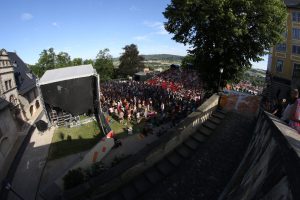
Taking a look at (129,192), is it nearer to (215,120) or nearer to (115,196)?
(115,196)

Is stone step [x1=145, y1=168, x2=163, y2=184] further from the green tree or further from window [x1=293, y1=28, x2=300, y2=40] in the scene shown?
the green tree

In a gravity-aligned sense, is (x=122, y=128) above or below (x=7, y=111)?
below

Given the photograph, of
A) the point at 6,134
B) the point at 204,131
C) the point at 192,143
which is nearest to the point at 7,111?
the point at 6,134

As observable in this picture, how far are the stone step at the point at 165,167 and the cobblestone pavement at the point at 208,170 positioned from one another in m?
0.23

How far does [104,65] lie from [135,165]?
2096 inches

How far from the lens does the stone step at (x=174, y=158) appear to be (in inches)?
341

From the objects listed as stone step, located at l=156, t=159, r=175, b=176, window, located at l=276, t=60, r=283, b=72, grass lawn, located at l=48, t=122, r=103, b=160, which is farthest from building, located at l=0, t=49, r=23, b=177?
window, located at l=276, t=60, r=283, b=72

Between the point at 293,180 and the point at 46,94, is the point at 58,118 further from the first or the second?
the point at 293,180

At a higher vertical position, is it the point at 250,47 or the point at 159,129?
the point at 250,47

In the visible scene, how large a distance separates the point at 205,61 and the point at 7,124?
18356 mm

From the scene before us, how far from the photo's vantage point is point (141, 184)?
802 cm

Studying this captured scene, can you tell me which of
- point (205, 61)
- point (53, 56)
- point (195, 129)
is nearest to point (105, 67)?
point (53, 56)

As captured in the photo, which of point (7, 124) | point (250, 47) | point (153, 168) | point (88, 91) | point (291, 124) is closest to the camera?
point (291, 124)

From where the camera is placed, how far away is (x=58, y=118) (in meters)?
18.6
